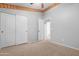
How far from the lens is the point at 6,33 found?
321 cm

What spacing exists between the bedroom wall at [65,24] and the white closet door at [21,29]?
88 cm

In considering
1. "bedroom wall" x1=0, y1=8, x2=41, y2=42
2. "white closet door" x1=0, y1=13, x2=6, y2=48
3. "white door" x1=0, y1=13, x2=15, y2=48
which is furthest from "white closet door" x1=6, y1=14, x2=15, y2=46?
"bedroom wall" x1=0, y1=8, x2=41, y2=42

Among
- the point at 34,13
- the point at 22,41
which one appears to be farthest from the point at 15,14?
the point at 22,41

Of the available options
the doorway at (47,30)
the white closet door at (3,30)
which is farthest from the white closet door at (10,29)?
the doorway at (47,30)

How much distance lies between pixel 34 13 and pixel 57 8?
912 mm

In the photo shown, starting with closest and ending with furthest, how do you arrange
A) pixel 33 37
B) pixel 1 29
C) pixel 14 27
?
pixel 1 29 < pixel 14 27 < pixel 33 37

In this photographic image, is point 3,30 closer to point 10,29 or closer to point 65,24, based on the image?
point 10,29

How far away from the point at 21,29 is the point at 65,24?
1.70 metres

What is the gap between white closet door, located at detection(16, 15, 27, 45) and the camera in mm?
3349

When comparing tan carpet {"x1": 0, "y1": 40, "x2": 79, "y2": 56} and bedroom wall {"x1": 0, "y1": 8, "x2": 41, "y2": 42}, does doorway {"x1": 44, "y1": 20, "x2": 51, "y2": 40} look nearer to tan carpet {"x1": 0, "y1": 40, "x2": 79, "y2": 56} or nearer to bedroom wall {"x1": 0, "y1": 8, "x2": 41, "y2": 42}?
tan carpet {"x1": 0, "y1": 40, "x2": 79, "y2": 56}

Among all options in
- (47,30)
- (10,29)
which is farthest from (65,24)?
(10,29)

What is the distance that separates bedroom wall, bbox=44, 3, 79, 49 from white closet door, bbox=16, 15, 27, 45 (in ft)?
2.90

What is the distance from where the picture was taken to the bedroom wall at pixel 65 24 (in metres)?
3.09

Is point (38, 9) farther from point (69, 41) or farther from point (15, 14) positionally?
point (69, 41)
